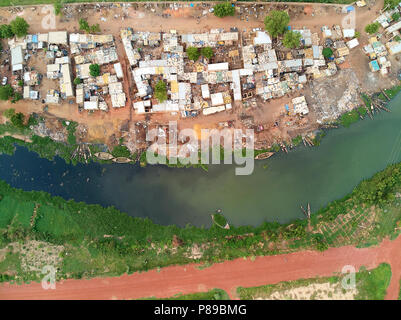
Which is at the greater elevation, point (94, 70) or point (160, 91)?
point (94, 70)

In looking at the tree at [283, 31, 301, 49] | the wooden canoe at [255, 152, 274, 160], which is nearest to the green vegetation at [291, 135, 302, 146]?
the wooden canoe at [255, 152, 274, 160]

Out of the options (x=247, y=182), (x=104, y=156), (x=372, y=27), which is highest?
(x=372, y=27)

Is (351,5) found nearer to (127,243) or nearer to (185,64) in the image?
(185,64)

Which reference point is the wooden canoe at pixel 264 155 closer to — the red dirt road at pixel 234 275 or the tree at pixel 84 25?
the red dirt road at pixel 234 275

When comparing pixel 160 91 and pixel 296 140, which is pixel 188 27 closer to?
pixel 160 91

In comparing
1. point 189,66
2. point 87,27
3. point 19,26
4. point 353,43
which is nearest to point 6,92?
point 19,26

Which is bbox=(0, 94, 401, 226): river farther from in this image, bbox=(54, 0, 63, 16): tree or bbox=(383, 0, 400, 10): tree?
bbox=(54, 0, 63, 16): tree

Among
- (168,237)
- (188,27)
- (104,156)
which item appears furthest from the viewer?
(188,27)
